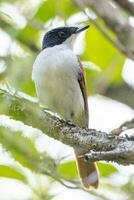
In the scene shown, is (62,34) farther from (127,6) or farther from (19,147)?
(19,147)

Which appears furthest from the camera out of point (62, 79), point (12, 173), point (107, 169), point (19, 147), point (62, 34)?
point (62, 34)

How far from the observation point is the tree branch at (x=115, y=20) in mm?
2180

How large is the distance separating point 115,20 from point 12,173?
3.15ft

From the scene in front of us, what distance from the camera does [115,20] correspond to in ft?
7.70

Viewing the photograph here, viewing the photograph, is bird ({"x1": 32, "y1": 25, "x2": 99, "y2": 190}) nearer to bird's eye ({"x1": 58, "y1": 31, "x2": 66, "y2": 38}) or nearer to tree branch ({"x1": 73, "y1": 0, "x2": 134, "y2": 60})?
bird's eye ({"x1": 58, "y1": 31, "x2": 66, "y2": 38})

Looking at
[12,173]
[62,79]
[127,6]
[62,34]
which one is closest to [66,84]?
[62,79]

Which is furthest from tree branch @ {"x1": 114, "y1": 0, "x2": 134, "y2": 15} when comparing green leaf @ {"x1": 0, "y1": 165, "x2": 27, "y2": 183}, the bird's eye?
the bird's eye

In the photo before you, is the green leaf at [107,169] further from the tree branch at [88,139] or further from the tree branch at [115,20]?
the tree branch at [115,20]

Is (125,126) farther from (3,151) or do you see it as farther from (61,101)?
(61,101)

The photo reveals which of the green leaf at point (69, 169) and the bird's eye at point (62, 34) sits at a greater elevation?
the bird's eye at point (62, 34)

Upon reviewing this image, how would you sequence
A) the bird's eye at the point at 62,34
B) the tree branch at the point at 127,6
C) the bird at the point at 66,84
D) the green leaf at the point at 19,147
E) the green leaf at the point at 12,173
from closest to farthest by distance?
the green leaf at the point at 19,147 → the green leaf at the point at 12,173 → the tree branch at the point at 127,6 → the bird at the point at 66,84 → the bird's eye at the point at 62,34

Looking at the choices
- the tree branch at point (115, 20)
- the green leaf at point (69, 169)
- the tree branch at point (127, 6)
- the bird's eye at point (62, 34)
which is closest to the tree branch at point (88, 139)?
the green leaf at point (69, 169)

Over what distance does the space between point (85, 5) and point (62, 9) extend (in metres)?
0.62

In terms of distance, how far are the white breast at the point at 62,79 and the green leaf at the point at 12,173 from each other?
6.60ft
